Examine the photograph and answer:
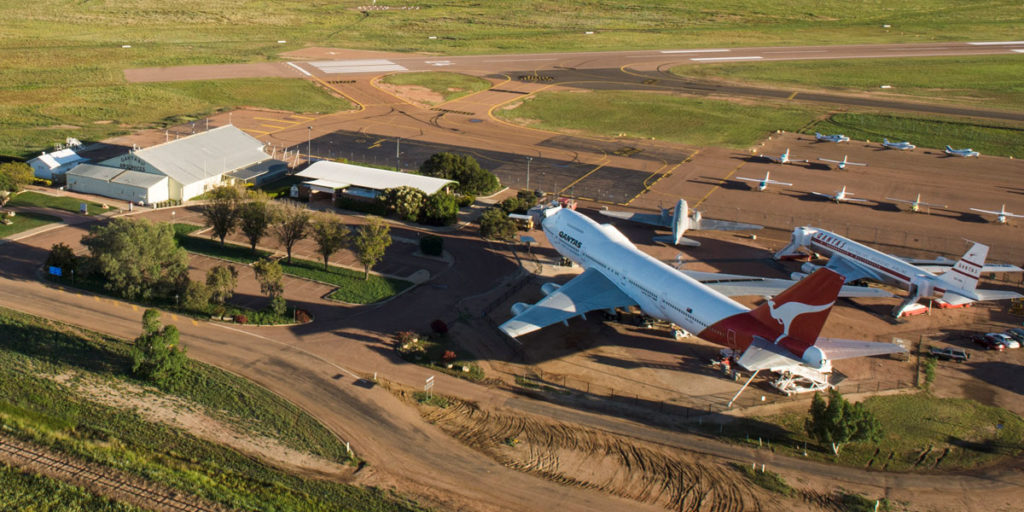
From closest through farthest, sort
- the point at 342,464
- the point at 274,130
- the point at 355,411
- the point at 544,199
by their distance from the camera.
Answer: the point at 342,464, the point at 355,411, the point at 544,199, the point at 274,130

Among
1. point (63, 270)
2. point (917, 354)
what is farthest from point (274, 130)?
point (917, 354)

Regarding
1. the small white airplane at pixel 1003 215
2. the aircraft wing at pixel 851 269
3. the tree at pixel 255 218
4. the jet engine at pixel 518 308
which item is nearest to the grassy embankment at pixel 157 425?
the tree at pixel 255 218

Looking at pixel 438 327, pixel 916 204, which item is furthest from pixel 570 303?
pixel 916 204

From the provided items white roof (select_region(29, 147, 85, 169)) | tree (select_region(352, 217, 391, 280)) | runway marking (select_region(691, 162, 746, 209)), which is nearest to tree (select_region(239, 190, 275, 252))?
tree (select_region(352, 217, 391, 280))

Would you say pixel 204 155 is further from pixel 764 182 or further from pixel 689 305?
pixel 764 182

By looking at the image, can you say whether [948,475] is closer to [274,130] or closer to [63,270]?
[63,270]

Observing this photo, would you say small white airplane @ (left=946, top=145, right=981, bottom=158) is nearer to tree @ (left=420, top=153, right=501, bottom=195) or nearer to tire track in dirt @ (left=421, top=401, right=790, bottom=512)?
tree @ (left=420, top=153, right=501, bottom=195)
